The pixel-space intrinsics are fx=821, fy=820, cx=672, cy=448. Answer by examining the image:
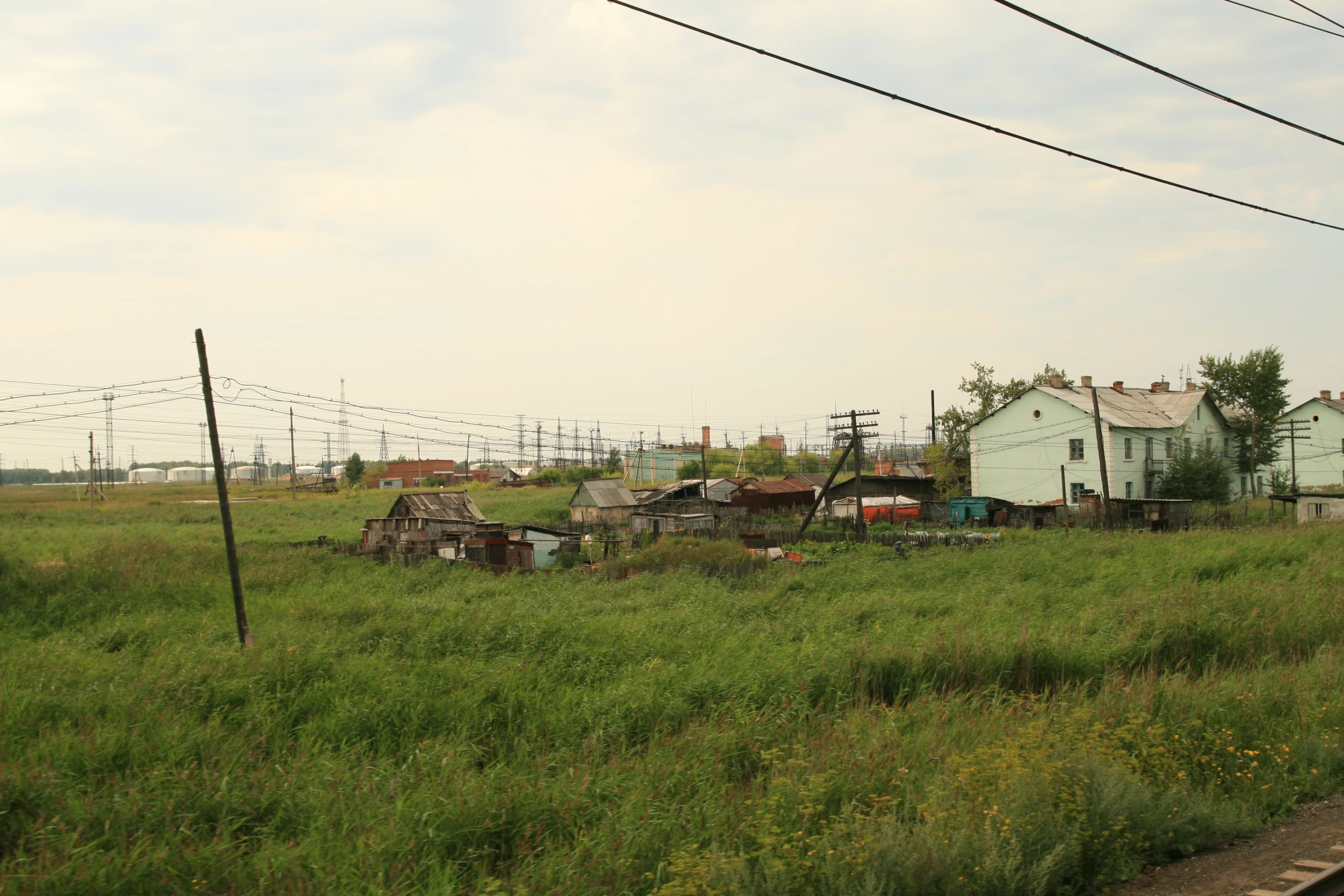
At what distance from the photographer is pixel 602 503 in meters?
47.1

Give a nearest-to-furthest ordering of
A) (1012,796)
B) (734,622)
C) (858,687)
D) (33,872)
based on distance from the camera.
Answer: (33,872), (1012,796), (858,687), (734,622)

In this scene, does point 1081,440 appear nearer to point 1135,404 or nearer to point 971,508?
point 1135,404

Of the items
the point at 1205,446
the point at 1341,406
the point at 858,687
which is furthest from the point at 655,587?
the point at 1341,406

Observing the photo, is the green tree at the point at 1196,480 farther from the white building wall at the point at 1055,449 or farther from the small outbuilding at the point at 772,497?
the small outbuilding at the point at 772,497

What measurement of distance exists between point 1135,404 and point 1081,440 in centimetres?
760

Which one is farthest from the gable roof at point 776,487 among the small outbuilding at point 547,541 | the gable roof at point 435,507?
the small outbuilding at point 547,541

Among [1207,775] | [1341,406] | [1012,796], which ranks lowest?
[1207,775]

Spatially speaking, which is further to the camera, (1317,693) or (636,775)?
(1317,693)

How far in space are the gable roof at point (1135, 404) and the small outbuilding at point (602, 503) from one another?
21.9 metres

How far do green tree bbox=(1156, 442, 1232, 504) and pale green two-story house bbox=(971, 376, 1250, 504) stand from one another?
2.75 ft

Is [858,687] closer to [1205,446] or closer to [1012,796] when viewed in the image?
[1012,796]

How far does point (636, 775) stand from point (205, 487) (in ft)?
274

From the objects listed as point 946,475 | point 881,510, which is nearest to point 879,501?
point 881,510

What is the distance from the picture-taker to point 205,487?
7812 centimetres
